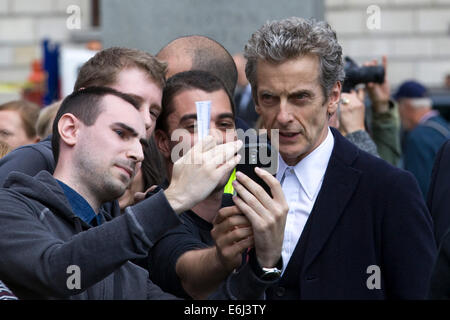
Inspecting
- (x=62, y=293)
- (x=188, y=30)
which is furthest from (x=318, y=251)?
(x=188, y=30)

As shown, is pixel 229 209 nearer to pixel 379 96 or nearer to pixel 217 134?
pixel 217 134

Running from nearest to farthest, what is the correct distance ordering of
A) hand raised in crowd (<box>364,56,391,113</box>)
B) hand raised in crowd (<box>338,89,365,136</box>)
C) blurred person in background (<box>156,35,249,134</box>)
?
blurred person in background (<box>156,35,249,134</box>), hand raised in crowd (<box>338,89,365,136</box>), hand raised in crowd (<box>364,56,391,113</box>)

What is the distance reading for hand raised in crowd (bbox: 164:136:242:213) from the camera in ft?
8.38

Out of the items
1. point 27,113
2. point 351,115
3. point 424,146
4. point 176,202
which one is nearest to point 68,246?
point 176,202

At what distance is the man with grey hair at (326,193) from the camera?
2898 millimetres

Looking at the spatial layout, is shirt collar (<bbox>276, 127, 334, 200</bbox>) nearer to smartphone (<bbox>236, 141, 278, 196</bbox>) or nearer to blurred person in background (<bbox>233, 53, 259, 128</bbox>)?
smartphone (<bbox>236, 141, 278, 196</bbox>)

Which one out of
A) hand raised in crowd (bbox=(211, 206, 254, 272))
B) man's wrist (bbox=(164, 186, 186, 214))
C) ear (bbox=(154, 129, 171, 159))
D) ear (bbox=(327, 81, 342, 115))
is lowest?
hand raised in crowd (bbox=(211, 206, 254, 272))

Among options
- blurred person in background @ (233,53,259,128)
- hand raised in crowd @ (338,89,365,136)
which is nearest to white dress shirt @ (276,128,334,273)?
hand raised in crowd @ (338,89,365,136)

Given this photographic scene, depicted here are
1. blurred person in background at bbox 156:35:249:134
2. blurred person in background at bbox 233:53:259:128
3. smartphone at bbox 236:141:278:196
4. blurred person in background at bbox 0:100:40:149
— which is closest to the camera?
smartphone at bbox 236:141:278:196

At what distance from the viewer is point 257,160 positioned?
282 cm
